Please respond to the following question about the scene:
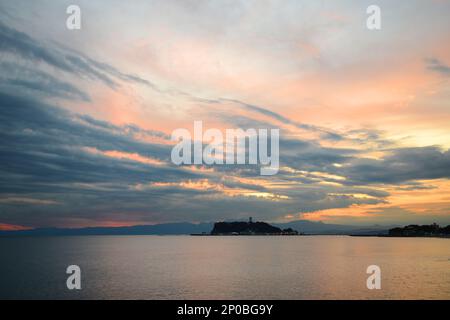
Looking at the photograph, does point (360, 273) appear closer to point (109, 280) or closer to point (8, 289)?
point (109, 280)

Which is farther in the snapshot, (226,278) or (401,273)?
(401,273)

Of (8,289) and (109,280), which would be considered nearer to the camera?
(8,289)

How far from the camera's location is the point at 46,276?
90.3 m

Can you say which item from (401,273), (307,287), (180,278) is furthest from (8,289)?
(401,273)

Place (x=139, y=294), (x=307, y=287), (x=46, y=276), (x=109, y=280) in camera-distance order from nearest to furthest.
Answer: (x=139, y=294), (x=307, y=287), (x=109, y=280), (x=46, y=276)

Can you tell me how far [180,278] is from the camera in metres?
85.9
